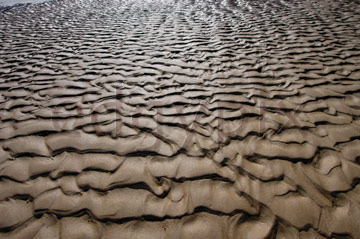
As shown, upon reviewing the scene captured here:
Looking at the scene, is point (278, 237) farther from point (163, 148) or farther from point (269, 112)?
point (269, 112)

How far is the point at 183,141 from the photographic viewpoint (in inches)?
97.0

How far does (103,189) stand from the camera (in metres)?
1.96

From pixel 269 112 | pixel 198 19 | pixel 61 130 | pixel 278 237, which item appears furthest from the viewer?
pixel 198 19

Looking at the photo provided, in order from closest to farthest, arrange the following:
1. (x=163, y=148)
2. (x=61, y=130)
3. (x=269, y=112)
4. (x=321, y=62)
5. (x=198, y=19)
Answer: (x=163, y=148) < (x=61, y=130) < (x=269, y=112) < (x=321, y=62) < (x=198, y=19)

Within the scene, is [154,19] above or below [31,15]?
below

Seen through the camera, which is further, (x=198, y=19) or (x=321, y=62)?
(x=198, y=19)

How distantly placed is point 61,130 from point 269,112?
2.89 meters

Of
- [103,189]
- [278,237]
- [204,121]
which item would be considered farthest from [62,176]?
[278,237]

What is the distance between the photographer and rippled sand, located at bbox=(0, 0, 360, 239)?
174cm

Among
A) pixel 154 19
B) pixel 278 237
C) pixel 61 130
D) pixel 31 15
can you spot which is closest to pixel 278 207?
pixel 278 237

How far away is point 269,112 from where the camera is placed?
9.45ft

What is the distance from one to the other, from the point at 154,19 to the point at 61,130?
7162 mm

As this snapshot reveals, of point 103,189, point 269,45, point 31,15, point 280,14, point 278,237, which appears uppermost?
point 31,15

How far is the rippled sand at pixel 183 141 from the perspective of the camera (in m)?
1.74
